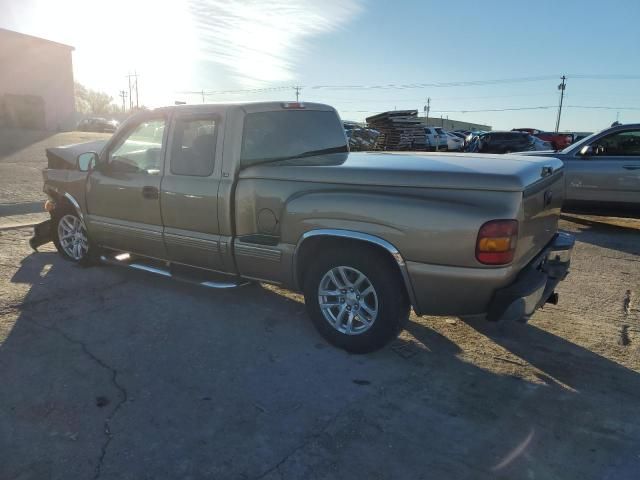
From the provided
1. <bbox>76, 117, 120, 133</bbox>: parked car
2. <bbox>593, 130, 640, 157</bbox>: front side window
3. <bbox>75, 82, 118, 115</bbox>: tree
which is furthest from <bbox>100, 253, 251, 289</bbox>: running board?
<bbox>75, 82, 118, 115</bbox>: tree

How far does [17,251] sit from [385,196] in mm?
5279

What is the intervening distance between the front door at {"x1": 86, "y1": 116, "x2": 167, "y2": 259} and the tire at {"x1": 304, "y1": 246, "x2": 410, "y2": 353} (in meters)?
1.77

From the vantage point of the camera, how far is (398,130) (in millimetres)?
21719

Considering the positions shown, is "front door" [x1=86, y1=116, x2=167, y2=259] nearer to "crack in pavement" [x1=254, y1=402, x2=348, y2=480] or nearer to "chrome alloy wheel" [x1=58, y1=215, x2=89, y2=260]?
"chrome alloy wheel" [x1=58, y1=215, x2=89, y2=260]

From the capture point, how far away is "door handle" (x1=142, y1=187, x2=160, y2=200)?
4.42 metres

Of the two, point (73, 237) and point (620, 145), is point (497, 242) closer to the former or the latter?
point (73, 237)

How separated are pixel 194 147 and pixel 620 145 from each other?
23.0ft

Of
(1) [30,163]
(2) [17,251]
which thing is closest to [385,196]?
(2) [17,251]

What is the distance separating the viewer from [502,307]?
3021mm

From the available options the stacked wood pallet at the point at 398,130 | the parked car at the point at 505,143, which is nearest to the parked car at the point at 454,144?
the stacked wood pallet at the point at 398,130

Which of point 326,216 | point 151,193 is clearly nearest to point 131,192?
point 151,193

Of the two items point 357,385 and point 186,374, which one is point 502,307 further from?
point 186,374

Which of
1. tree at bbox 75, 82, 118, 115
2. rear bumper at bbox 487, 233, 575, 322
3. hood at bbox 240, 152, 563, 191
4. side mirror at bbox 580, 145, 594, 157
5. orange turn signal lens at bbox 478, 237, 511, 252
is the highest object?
tree at bbox 75, 82, 118, 115

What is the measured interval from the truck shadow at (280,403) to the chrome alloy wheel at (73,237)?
131 cm
